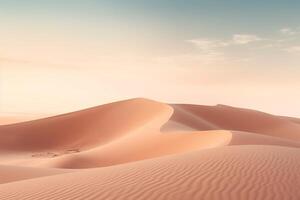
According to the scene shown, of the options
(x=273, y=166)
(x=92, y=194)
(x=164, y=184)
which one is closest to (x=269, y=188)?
(x=164, y=184)

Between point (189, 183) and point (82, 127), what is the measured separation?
27711 millimetres

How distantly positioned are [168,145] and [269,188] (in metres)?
14.6

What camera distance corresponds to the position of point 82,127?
34219 millimetres

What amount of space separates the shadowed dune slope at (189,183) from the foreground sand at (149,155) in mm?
16

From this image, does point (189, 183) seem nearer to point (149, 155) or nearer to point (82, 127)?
point (149, 155)

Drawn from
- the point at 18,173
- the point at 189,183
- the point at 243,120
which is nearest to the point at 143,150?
the point at 18,173

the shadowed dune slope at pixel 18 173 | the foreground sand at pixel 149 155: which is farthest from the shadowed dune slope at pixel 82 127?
the shadowed dune slope at pixel 18 173

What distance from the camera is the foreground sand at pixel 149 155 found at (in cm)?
699

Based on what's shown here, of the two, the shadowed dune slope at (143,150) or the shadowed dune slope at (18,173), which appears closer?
the shadowed dune slope at (18,173)

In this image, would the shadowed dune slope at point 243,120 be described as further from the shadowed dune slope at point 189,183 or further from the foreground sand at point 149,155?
the shadowed dune slope at point 189,183

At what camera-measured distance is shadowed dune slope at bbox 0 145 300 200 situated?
6.48 metres

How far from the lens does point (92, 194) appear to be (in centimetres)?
687

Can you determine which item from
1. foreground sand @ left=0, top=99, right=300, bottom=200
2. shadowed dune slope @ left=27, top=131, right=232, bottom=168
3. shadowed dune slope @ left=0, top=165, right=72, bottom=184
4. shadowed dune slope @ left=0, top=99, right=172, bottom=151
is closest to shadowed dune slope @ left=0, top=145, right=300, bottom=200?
foreground sand @ left=0, top=99, right=300, bottom=200

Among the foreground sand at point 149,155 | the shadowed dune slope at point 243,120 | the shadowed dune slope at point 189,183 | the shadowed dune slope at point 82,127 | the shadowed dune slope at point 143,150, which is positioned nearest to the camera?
the shadowed dune slope at point 189,183
